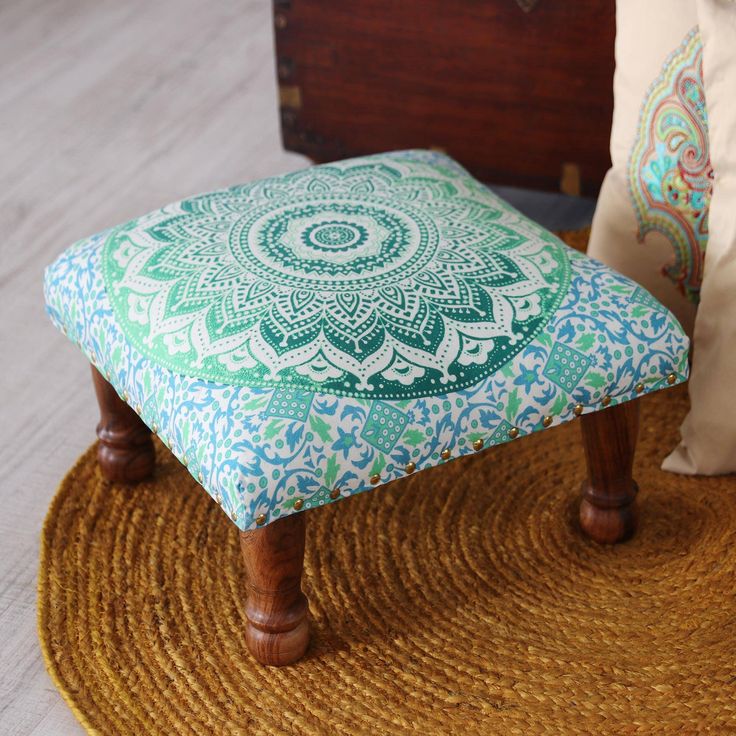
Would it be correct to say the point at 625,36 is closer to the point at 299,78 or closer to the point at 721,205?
the point at 721,205

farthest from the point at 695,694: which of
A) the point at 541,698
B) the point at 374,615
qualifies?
the point at 374,615

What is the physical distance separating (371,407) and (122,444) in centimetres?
37

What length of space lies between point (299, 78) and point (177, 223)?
608 millimetres

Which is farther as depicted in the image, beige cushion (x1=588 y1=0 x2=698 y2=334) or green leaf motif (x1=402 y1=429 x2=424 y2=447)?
beige cushion (x1=588 y1=0 x2=698 y2=334)

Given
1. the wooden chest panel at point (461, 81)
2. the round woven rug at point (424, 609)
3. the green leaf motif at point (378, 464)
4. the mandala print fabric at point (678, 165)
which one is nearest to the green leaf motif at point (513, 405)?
the green leaf motif at point (378, 464)

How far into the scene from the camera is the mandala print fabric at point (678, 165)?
107 cm

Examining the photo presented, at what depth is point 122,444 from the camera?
1131mm

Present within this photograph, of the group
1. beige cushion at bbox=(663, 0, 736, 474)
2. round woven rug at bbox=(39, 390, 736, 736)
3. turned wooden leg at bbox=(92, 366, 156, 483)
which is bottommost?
round woven rug at bbox=(39, 390, 736, 736)

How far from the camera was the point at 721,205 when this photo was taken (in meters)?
1.03

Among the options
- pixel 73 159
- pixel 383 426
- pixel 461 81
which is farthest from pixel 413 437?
pixel 73 159

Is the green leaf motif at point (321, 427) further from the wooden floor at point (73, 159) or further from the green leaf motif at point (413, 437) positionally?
the wooden floor at point (73, 159)

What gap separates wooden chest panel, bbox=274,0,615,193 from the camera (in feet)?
4.69

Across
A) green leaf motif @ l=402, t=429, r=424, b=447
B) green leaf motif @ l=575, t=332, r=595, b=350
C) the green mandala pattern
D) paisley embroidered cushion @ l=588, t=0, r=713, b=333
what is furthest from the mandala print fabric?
green leaf motif @ l=402, t=429, r=424, b=447

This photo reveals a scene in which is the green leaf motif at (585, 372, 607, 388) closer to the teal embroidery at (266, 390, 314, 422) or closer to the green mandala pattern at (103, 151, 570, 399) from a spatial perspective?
the green mandala pattern at (103, 151, 570, 399)
